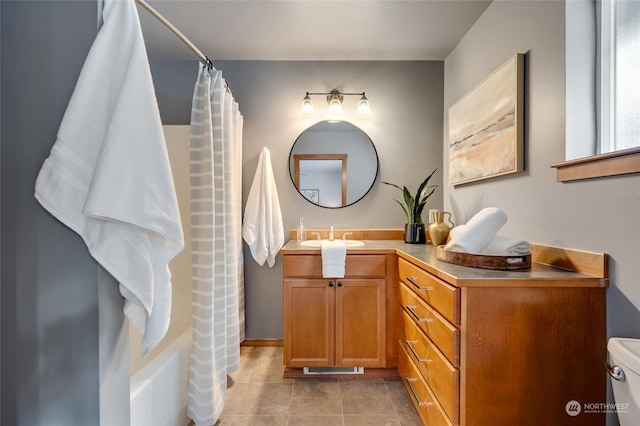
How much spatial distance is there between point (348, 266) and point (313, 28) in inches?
64.5

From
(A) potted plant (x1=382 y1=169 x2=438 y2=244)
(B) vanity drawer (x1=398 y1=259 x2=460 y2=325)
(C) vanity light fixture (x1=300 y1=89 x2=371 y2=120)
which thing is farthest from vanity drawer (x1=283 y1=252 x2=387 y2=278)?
(C) vanity light fixture (x1=300 y1=89 x2=371 y2=120)

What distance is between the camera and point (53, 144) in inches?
29.4

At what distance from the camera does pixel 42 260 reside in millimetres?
741

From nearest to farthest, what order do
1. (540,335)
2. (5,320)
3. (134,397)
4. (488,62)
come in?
(5,320) → (540,335) → (134,397) → (488,62)

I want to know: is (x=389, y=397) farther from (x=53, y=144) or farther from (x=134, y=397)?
(x=53, y=144)

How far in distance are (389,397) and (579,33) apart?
2026mm

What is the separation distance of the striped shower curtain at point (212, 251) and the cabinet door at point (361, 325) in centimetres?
65

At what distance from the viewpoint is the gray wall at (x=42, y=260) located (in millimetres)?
741

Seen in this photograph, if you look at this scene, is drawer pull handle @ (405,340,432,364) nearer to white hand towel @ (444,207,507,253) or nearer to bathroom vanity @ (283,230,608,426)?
bathroom vanity @ (283,230,608,426)

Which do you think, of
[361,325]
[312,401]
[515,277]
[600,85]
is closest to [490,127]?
[600,85]

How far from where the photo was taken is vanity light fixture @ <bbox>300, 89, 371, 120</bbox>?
7.32 ft

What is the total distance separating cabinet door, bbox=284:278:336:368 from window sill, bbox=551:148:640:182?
50.4 inches

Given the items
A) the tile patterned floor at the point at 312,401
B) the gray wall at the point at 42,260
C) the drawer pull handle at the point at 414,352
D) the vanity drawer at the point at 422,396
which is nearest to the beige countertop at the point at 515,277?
the drawer pull handle at the point at 414,352

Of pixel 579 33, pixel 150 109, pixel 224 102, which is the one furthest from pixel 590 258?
pixel 224 102
